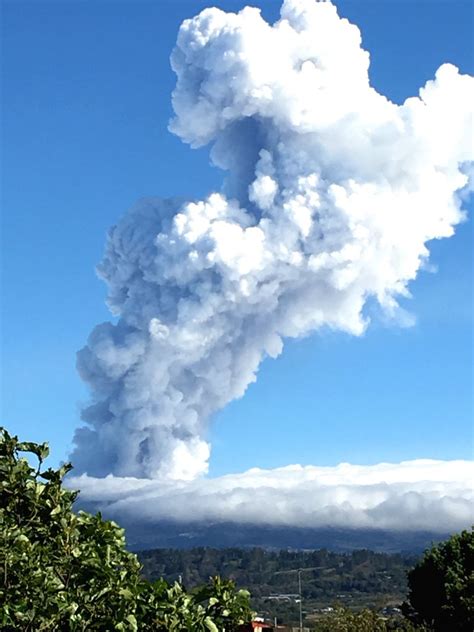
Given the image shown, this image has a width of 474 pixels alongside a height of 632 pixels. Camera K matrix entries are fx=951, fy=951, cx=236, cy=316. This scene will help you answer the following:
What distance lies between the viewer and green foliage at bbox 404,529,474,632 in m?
68.9

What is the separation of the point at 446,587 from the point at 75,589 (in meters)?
63.8

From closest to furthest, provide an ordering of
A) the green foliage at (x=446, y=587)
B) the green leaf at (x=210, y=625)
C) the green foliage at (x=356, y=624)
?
Answer: 1. the green leaf at (x=210, y=625)
2. the green foliage at (x=446, y=587)
3. the green foliage at (x=356, y=624)

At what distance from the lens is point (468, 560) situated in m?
74.9

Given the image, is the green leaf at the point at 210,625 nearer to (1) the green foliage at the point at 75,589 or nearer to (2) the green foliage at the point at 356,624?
(1) the green foliage at the point at 75,589

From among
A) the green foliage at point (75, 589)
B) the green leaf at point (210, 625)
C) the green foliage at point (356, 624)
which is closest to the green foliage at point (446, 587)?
the green foliage at point (356, 624)

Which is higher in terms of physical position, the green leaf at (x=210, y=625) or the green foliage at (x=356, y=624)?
the green leaf at (x=210, y=625)

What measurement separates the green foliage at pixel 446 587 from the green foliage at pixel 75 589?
190ft

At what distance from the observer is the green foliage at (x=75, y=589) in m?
12.1

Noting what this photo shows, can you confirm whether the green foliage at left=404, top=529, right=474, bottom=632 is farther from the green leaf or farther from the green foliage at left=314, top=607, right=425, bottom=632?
the green leaf

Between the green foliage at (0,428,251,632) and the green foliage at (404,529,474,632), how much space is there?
57.8 metres

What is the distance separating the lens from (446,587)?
71.6 m

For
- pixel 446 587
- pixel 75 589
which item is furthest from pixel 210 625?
pixel 446 587

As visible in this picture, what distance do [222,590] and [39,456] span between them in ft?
12.7

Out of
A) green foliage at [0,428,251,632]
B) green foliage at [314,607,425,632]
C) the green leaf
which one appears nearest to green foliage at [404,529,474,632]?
green foliage at [314,607,425,632]
